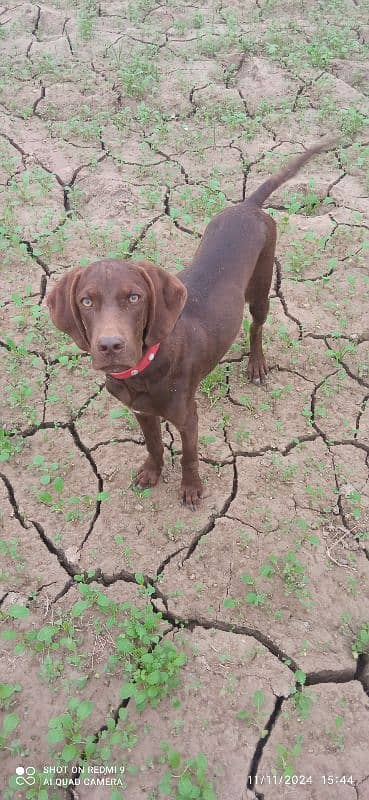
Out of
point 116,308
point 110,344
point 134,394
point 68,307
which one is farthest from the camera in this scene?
point 134,394

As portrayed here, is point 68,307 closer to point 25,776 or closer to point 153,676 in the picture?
point 153,676

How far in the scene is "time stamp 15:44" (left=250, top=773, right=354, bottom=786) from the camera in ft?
6.80

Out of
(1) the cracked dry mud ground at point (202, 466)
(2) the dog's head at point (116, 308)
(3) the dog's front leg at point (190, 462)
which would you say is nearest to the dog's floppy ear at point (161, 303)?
(2) the dog's head at point (116, 308)

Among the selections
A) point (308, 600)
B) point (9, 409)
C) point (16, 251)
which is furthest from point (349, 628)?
point (16, 251)

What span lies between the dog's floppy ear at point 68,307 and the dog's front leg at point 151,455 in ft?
2.10

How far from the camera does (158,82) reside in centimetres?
567

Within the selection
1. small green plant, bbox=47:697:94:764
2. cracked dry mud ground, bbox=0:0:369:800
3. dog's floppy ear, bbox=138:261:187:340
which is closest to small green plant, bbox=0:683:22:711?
cracked dry mud ground, bbox=0:0:369:800

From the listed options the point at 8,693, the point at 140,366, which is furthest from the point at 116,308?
the point at 8,693

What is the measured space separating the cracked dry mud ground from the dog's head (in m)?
1.05

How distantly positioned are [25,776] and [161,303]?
1.93 m

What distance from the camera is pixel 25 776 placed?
208cm

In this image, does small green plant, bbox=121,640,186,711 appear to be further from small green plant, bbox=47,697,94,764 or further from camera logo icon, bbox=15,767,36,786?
camera logo icon, bbox=15,767,36,786

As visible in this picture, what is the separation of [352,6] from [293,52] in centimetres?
148
